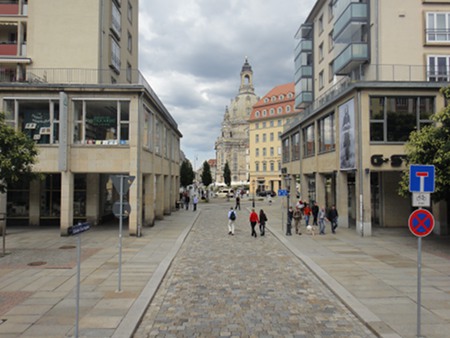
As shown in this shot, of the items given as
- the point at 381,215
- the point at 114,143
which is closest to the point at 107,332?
the point at 114,143

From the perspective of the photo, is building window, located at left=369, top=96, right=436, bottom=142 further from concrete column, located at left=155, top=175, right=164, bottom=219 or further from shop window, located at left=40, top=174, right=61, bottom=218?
shop window, located at left=40, top=174, right=61, bottom=218

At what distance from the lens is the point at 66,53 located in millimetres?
22766

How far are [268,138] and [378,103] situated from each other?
2899 inches

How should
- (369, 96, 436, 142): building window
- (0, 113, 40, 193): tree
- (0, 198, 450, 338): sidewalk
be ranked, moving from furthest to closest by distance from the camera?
(369, 96, 436, 142): building window → (0, 113, 40, 193): tree → (0, 198, 450, 338): sidewalk

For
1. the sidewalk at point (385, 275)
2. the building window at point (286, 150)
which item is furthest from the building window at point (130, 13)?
the sidewalk at point (385, 275)

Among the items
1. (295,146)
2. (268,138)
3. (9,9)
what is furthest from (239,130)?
(9,9)

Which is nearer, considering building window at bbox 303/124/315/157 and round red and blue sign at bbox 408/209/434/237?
round red and blue sign at bbox 408/209/434/237

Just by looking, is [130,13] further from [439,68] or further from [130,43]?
[439,68]

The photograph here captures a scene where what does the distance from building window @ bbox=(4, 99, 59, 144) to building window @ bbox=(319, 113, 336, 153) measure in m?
16.7

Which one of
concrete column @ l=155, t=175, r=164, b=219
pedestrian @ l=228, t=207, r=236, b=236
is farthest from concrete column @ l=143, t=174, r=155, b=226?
pedestrian @ l=228, t=207, r=236, b=236

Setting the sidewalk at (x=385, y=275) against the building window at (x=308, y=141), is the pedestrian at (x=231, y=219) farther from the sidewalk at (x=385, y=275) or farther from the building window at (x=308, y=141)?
the building window at (x=308, y=141)

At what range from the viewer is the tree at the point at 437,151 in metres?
14.1

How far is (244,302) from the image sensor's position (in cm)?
835

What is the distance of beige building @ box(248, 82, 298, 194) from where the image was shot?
89.8 meters
